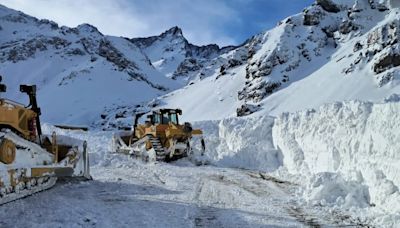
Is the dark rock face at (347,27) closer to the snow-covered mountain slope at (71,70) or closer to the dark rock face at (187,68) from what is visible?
the snow-covered mountain slope at (71,70)

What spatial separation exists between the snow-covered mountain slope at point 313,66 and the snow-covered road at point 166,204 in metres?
25.1

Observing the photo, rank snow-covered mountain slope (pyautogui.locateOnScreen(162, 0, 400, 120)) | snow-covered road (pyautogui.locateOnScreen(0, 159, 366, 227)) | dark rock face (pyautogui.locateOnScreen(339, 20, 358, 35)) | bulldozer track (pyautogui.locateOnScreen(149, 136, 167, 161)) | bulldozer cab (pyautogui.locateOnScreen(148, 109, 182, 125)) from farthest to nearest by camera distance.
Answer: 1. dark rock face (pyautogui.locateOnScreen(339, 20, 358, 35))
2. snow-covered mountain slope (pyautogui.locateOnScreen(162, 0, 400, 120))
3. bulldozer cab (pyautogui.locateOnScreen(148, 109, 182, 125))
4. bulldozer track (pyautogui.locateOnScreen(149, 136, 167, 161))
5. snow-covered road (pyautogui.locateOnScreen(0, 159, 366, 227))

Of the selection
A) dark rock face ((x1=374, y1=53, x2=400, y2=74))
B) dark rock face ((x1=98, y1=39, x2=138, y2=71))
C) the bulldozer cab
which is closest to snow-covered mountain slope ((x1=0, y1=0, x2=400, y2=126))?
dark rock face ((x1=374, y1=53, x2=400, y2=74))

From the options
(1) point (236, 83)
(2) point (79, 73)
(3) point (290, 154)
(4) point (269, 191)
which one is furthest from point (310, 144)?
(2) point (79, 73)

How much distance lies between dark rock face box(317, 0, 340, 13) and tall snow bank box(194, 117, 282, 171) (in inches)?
1535

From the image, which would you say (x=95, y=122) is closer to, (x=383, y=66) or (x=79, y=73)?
(x=79, y=73)

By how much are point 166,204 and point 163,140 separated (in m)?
11.1

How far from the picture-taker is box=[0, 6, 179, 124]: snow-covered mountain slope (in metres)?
78.7

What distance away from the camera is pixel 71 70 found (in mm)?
93000

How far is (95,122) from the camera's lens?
7044 centimetres

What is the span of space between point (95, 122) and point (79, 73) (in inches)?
906

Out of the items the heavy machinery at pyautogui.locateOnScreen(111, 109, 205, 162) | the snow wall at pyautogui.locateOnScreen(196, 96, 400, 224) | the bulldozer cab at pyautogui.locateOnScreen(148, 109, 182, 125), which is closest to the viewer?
the snow wall at pyautogui.locateOnScreen(196, 96, 400, 224)

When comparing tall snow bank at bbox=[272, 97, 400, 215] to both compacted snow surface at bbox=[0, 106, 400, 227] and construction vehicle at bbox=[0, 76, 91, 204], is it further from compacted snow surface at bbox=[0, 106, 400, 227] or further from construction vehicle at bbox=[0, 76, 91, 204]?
construction vehicle at bbox=[0, 76, 91, 204]

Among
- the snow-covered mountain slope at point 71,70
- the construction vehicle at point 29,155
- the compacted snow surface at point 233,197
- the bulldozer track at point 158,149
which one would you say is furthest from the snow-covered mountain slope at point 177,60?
the construction vehicle at point 29,155
